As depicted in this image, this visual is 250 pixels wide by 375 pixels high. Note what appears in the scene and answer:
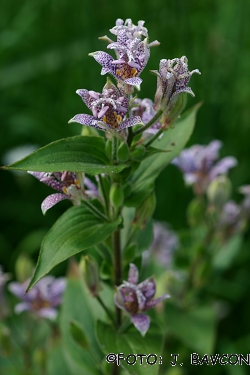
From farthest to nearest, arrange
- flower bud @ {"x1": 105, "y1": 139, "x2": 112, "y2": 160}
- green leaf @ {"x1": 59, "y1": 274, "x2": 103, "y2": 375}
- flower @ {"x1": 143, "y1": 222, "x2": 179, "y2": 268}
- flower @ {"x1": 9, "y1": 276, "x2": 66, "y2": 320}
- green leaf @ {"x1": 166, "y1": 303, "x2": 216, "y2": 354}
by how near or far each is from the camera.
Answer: flower @ {"x1": 143, "y1": 222, "x2": 179, "y2": 268}, green leaf @ {"x1": 166, "y1": 303, "x2": 216, "y2": 354}, flower @ {"x1": 9, "y1": 276, "x2": 66, "y2": 320}, green leaf @ {"x1": 59, "y1": 274, "x2": 103, "y2": 375}, flower bud @ {"x1": 105, "y1": 139, "x2": 112, "y2": 160}

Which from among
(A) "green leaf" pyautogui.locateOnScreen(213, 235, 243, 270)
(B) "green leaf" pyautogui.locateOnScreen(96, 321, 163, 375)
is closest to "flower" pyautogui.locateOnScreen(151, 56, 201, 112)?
(B) "green leaf" pyautogui.locateOnScreen(96, 321, 163, 375)

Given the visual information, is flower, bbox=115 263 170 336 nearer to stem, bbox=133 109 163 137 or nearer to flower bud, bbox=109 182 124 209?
flower bud, bbox=109 182 124 209

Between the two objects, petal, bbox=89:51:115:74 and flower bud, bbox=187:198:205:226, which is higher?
petal, bbox=89:51:115:74

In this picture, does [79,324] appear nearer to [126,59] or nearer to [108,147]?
[108,147]

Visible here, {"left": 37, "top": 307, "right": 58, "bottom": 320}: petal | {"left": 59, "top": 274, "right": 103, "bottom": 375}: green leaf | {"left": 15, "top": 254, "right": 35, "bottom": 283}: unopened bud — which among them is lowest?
{"left": 59, "top": 274, "right": 103, "bottom": 375}: green leaf

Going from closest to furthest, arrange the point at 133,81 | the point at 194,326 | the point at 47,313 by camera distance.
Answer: the point at 133,81, the point at 47,313, the point at 194,326

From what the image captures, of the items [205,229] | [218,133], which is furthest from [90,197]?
[218,133]

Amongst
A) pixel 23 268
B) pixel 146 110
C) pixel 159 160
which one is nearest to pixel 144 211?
pixel 159 160
